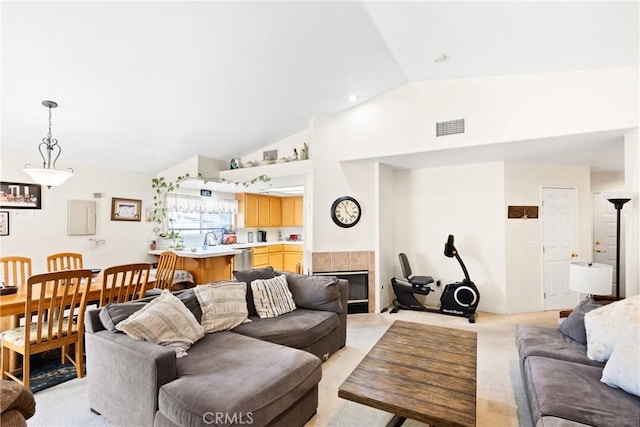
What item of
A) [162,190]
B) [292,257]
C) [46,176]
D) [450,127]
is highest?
[450,127]

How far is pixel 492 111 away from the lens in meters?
3.75

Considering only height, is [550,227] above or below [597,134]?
below

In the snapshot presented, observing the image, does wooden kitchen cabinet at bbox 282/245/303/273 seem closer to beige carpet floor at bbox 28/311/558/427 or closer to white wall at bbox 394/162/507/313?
white wall at bbox 394/162/507/313

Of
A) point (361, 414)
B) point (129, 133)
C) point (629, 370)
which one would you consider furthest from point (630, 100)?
point (129, 133)

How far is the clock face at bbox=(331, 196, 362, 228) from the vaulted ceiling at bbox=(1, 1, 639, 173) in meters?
1.43

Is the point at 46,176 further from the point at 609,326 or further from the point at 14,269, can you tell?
the point at 609,326

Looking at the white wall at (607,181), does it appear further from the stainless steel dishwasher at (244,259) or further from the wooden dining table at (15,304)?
the wooden dining table at (15,304)

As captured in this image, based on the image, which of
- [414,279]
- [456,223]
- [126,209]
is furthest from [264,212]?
[456,223]

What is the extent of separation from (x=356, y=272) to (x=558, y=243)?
10.3ft

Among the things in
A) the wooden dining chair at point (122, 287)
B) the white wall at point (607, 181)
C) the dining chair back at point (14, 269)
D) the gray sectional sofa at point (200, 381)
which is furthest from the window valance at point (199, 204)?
the white wall at point (607, 181)

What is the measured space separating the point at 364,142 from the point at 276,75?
1.56 m

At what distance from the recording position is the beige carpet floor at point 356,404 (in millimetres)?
2174

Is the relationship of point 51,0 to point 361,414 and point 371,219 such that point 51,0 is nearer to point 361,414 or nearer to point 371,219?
point 361,414

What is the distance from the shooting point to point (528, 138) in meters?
3.55
